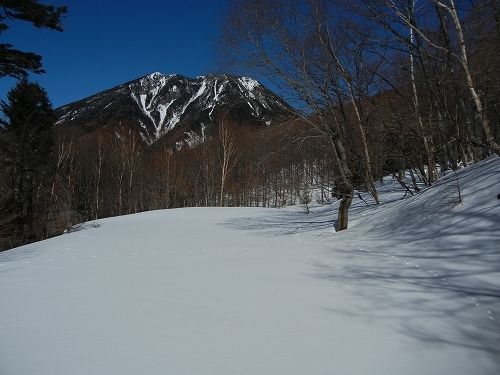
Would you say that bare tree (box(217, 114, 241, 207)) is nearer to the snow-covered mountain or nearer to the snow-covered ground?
the snow-covered mountain

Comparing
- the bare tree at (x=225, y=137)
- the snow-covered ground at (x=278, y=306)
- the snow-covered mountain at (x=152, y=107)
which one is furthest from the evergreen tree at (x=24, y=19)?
the snow-covered mountain at (x=152, y=107)

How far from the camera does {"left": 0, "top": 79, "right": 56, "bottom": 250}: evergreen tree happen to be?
14086 millimetres

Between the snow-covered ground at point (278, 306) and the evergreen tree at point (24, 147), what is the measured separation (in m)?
11.0

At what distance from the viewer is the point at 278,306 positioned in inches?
114

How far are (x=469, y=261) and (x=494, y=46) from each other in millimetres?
5691

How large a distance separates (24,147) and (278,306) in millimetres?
16564

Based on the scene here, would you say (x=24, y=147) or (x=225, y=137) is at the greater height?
(x=225, y=137)

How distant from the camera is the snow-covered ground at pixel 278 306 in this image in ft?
6.61

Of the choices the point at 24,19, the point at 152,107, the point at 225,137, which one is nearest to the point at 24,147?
the point at 24,19

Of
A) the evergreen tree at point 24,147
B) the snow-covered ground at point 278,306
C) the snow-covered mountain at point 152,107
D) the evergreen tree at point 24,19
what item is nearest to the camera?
the snow-covered ground at point 278,306

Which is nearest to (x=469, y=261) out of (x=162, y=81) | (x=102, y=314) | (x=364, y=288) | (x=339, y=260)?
(x=364, y=288)

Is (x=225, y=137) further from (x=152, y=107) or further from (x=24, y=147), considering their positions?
(x=152, y=107)

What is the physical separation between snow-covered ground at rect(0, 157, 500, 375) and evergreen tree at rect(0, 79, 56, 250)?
36.0 ft

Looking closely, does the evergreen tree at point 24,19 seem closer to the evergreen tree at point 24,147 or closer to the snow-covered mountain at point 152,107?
the evergreen tree at point 24,147
